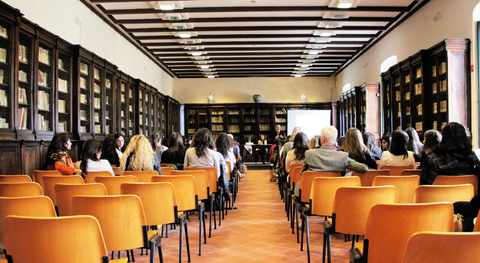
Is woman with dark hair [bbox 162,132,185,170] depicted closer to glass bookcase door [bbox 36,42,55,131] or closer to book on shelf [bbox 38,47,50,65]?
glass bookcase door [bbox 36,42,55,131]

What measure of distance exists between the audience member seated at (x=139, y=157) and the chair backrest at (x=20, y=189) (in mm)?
1340

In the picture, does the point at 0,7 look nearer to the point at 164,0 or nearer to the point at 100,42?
the point at 164,0

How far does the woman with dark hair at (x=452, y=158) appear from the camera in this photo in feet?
11.2

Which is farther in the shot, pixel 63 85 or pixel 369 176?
pixel 63 85

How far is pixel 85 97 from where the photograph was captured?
26.3ft

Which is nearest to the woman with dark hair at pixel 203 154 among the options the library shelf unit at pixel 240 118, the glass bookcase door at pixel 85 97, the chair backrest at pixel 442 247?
the glass bookcase door at pixel 85 97

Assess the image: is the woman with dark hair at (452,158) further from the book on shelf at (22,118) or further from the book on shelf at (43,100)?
the book on shelf at (43,100)

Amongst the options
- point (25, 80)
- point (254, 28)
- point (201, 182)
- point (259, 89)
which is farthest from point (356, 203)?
point (259, 89)

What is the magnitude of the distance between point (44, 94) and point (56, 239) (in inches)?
208

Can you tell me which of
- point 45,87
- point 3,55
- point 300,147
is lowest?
point 300,147

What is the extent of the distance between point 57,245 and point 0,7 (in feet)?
14.4

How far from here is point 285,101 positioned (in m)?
18.3

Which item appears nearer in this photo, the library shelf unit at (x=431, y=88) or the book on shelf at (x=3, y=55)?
the book on shelf at (x=3, y=55)

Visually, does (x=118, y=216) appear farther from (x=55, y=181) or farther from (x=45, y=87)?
(x=45, y=87)
